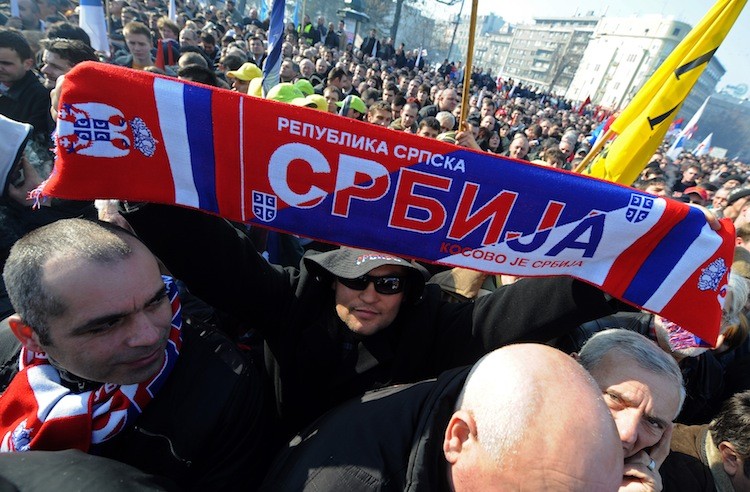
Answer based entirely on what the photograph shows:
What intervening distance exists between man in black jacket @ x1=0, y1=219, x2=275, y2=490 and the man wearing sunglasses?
308mm

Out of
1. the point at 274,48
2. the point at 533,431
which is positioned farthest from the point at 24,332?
the point at 274,48

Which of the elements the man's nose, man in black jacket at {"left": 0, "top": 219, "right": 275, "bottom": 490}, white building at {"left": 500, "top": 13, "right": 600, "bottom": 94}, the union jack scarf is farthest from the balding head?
white building at {"left": 500, "top": 13, "right": 600, "bottom": 94}

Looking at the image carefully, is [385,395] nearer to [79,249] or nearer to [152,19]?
[79,249]

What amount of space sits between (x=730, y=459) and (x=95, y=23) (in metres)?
7.07

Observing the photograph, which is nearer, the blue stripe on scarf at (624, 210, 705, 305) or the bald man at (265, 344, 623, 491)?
the bald man at (265, 344, 623, 491)

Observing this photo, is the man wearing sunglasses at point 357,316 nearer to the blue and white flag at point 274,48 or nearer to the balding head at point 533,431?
the balding head at point 533,431

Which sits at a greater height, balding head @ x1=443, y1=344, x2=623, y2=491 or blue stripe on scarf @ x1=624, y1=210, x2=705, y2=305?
blue stripe on scarf @ x1=624, y1=210, x2=705, y2=305

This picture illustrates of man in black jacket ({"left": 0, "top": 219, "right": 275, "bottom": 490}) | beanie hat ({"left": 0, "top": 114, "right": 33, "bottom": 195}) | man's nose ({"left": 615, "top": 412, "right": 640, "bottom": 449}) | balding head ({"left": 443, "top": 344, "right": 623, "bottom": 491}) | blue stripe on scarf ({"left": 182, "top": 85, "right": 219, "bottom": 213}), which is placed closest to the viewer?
balding head ({"left": 443, "top": 344, "right": 623, "bottom": 491})

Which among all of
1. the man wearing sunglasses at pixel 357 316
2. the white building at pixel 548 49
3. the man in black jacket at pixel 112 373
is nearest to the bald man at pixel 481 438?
the man in black jacket at pixel 112 373

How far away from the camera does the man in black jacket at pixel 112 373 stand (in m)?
1.23

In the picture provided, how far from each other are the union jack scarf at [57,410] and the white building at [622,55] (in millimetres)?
Result: 75755

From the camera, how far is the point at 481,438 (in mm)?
1069

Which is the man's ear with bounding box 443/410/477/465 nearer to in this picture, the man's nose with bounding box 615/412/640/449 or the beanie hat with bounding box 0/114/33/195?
the man's nose with bounding box 615/412/640/449

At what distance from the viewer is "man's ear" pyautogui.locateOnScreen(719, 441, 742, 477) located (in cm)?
179
